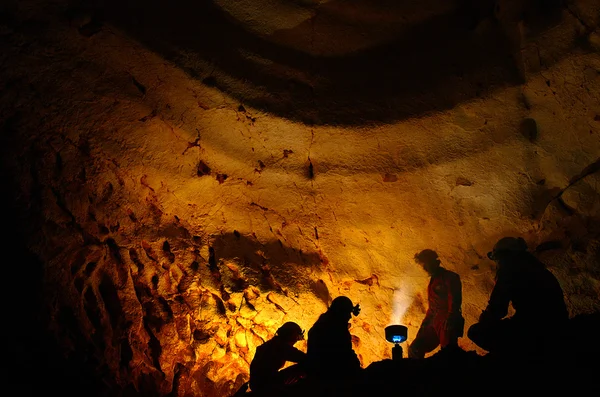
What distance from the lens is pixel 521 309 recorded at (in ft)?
11.5

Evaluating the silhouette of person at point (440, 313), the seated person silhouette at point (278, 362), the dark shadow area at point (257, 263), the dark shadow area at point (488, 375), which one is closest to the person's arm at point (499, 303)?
the dark shadow area at point (488, 375)

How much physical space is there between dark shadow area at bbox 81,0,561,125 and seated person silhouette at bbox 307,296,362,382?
2.23m

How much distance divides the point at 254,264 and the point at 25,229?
2439mm

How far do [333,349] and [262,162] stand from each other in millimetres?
2379

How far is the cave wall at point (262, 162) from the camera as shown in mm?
4555

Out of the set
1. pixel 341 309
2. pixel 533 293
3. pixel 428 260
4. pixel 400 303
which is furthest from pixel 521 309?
pixel 400 303

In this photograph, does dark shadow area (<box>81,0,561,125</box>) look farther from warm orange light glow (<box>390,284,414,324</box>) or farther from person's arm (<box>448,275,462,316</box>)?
warm orange light glow (<box>390,284,414,324</box>)

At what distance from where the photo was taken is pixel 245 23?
5.12 meters

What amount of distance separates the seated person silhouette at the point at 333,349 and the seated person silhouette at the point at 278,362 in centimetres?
15

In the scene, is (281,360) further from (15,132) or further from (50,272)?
(15,132)

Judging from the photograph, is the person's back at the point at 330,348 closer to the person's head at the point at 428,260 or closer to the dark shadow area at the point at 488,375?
the dark shadow area at the point at 488,375

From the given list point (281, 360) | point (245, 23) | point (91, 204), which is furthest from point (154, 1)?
point (281, 360)

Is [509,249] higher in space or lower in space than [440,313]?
higher

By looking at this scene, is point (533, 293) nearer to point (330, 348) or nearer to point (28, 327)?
point (330, 348)
